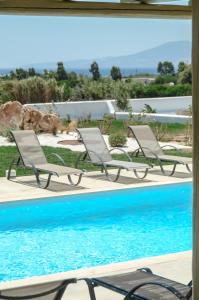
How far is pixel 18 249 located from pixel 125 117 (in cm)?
942

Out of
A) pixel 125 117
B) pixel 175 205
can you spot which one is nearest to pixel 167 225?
pixel 175 205

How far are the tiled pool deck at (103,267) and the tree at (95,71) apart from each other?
6.29m

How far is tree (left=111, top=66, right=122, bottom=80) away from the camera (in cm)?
1792

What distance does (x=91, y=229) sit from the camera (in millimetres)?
8211

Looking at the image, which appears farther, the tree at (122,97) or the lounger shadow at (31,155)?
the tree at (122,97)

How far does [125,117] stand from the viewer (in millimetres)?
16250

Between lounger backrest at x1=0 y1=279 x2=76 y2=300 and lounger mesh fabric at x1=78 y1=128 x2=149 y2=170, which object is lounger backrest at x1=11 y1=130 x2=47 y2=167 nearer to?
lounger mesh fabric at x1=78 y1=128 x2=149 y2=170

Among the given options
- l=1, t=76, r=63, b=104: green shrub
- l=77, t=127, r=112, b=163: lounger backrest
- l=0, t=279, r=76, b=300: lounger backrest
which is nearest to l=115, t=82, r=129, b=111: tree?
l=1, t=76, r=63, b=104: green shrub

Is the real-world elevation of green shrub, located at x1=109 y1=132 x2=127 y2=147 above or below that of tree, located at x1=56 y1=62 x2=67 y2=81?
below

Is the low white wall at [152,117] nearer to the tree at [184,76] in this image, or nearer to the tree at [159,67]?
the tree at [184,76]

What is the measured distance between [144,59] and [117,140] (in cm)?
575

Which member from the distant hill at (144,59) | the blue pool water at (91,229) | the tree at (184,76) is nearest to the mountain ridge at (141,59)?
the distant hill at (144,59)

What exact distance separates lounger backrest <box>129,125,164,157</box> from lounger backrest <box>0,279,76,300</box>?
8137 millimetres

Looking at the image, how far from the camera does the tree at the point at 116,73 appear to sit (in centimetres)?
1792
